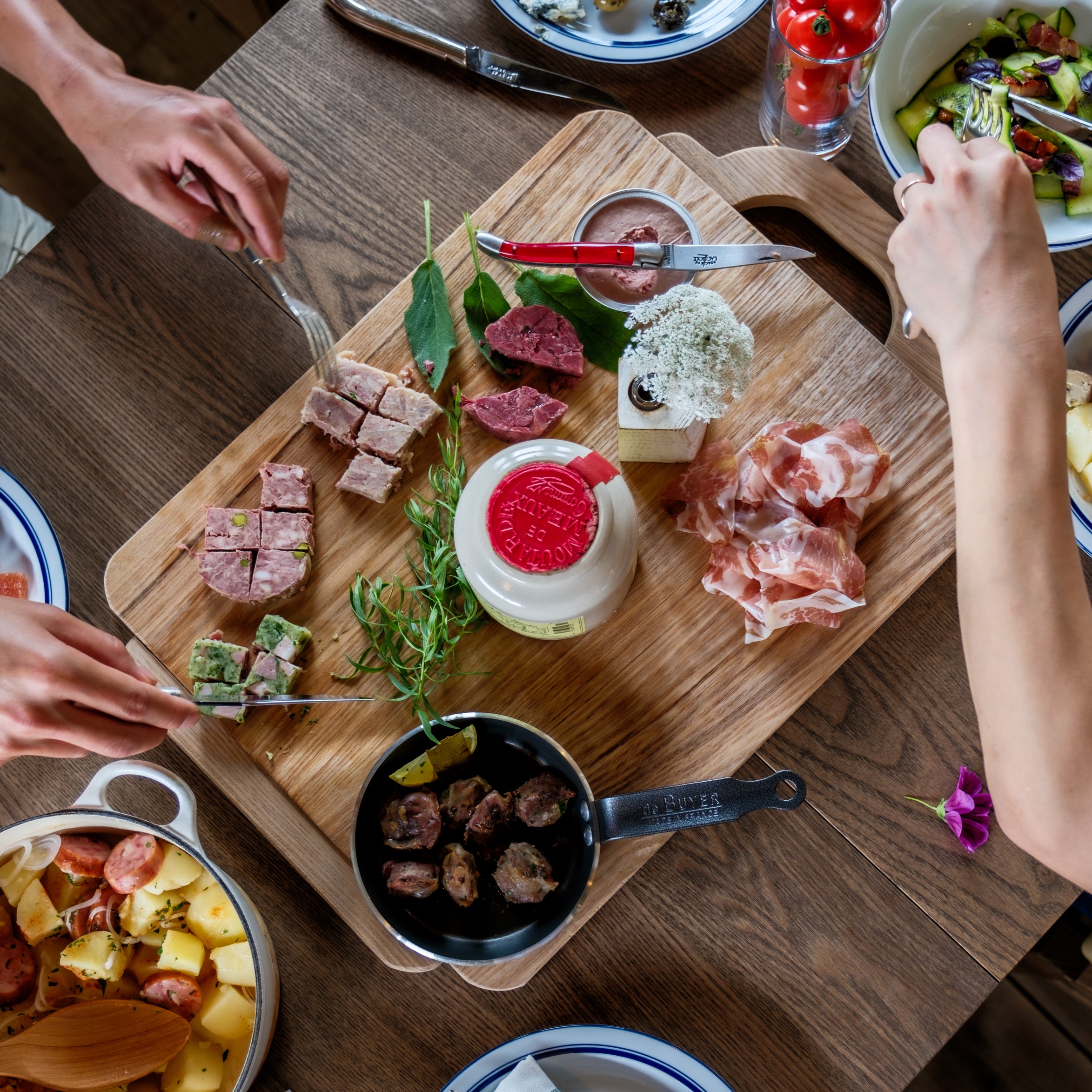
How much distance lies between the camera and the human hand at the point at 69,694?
119cm

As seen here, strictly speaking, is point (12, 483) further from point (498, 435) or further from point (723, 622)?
point (723, 622)

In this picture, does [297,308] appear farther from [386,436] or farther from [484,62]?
[484,62]

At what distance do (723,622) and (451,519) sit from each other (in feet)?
1.63

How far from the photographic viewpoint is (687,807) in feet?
4.61

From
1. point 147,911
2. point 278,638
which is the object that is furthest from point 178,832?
point 278,638

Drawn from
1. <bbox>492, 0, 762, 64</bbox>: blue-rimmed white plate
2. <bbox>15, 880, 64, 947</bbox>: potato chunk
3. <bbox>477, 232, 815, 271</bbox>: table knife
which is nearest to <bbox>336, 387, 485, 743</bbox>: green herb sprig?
<bbox>477, 232, 815, 271</bbox>: table knife

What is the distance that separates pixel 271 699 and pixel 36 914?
52 centimetres

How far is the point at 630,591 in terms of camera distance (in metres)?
1.58

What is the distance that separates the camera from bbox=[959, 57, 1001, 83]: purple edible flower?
1.58 meters

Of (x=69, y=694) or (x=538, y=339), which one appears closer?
(x=69, y=694)

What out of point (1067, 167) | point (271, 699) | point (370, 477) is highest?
point (1067, 167)

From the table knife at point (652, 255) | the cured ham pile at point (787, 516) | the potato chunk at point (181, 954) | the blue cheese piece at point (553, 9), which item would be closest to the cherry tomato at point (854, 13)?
the table knife at point (652, 255)

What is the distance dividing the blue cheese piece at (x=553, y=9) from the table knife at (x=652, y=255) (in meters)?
0.50

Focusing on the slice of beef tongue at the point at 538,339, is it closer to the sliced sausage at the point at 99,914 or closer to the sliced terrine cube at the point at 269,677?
the sliced terrine cube at the point at 269,677
